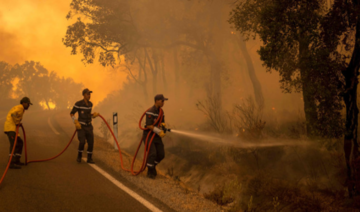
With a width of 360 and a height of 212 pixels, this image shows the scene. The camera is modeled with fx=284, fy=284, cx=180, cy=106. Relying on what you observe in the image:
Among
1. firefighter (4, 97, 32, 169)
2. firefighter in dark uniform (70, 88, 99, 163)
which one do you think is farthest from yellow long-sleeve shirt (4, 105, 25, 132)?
firefighter in dark uniform (70, 88, 99, 163)

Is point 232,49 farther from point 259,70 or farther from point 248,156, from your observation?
point 248,156

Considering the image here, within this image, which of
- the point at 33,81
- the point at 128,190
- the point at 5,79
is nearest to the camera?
the point at 128,190

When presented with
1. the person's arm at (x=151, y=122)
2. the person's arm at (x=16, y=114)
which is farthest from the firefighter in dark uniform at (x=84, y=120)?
the person's arm at (x=151, y=122)

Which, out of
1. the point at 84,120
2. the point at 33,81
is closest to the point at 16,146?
the point at 84,120

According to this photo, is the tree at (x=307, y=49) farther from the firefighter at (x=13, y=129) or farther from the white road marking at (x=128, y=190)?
the firefighter at (x=13, y=129)

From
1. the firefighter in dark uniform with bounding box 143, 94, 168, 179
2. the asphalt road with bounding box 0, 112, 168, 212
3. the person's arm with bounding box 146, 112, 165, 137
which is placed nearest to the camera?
the asphalt road with bounding box 0, 112, 168, 212

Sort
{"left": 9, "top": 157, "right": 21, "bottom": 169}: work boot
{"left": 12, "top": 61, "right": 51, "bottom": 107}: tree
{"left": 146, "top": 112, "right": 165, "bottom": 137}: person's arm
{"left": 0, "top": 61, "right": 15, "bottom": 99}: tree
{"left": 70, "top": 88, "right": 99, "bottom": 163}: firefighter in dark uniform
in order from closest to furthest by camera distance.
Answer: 1. {"left": 146, "top": 112, "right": 165, "bottom": 137}: person's arm
2. {"left": 9, "top": 157, "right": 21, "bottom": 169}: work boot
3. {"left": 70, "top": 88, "right": 99, "bottom": 163}: firefighter in dark uniform
4. {"left": 0, "top": 61, "right": 15, "bottom": 99}: tree
5. {"left": 12, "top": 61, "right": 51, "bottom": 107}: tree

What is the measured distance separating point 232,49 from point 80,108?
26.7 metres

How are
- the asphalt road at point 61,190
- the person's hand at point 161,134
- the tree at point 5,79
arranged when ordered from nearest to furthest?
the asphalt road at point 61,190, the person's hand at point 161,134, the tree at point 5,79

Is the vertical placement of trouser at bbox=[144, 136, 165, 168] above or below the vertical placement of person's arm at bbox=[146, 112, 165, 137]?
below

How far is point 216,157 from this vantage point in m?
9.85

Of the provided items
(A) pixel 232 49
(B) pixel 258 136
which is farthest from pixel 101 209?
(A) pixel 232 49

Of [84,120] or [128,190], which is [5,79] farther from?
[128,190]

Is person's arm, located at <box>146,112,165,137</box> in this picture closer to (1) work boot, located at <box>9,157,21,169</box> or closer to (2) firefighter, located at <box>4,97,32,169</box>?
(2) firefighter, located at <box>4,97,32,169</box>
